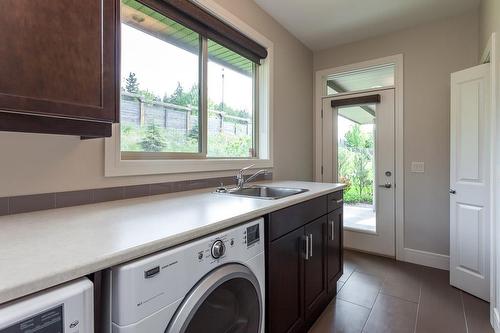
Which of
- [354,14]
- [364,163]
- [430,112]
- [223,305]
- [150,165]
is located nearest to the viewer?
[223,305]

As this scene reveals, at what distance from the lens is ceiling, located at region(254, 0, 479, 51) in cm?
254

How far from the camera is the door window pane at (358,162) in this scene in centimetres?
330

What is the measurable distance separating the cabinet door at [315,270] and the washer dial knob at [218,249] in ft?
2.77

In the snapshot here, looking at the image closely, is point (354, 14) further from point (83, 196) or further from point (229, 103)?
point (83, 196)

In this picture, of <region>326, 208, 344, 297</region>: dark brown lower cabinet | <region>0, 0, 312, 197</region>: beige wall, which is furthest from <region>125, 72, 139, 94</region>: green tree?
<region>326, 208, 344, 297</region>: dark brown lower cabinet

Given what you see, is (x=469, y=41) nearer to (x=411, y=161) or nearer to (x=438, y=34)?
(x=438, y=34)

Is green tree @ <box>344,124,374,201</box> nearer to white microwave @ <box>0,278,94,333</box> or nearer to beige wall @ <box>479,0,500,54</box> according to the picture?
beige wall @ <box>479,0,500,54</box>

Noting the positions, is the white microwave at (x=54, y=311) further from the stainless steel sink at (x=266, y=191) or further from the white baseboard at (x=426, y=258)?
the white baseboard at (x=426, y=258)

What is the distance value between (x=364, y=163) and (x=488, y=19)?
1758 mm

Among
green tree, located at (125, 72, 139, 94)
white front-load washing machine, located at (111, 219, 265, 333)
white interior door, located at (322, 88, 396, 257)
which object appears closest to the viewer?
A: white front-load washing machine, located at (111, 219, 265, 333)

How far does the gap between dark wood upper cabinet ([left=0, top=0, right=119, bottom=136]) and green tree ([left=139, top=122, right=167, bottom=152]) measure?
0.62 metres

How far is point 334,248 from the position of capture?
2172mm

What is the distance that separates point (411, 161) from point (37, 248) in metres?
3.33

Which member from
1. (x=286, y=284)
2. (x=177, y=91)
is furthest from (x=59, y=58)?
(x=286, y=284)
